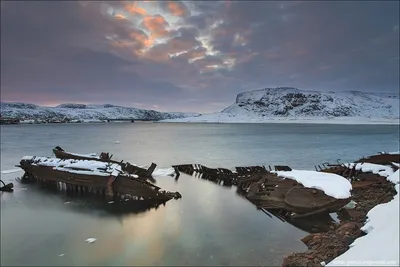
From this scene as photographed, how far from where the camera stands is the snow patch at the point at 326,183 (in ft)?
51.3

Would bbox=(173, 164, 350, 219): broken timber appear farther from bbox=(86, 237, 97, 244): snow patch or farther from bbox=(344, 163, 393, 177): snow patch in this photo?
bbox=(86, 237, 97, 244): snow patch

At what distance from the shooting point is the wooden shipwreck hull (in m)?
20.0

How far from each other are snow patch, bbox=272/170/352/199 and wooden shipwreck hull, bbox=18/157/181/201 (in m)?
8.40

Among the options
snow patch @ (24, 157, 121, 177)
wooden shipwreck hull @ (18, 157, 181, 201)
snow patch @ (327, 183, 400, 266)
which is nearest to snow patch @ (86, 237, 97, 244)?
wooden shipwreck hull @ (18, 157, 181, 201)

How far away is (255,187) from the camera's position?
68.2 ft

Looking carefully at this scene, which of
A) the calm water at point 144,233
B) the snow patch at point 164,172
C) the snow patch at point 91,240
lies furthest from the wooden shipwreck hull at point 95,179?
the snow patch at point 164,172

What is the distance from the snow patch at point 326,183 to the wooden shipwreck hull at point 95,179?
840 cm

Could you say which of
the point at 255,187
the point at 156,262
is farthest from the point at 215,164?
the point at 156,262

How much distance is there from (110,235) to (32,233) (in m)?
3.68

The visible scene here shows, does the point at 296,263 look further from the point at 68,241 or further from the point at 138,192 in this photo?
the point at 138,192

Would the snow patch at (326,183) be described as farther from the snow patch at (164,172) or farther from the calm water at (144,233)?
the snow patch at (164,172)

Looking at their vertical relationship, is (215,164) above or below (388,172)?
below

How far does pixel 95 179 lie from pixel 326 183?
50.5 feet

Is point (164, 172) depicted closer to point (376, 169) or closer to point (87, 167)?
point (87, 167)
